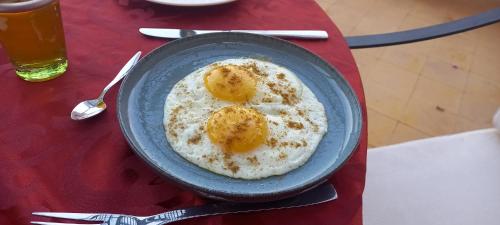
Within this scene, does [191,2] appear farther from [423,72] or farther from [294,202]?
[423,72]

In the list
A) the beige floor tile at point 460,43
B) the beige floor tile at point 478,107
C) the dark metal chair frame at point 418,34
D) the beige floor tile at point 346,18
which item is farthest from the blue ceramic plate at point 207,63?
the beige floor tile at point 460,43

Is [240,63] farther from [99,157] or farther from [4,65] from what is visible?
[4,65]

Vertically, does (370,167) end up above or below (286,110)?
below

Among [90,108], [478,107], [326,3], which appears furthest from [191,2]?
[326,3]

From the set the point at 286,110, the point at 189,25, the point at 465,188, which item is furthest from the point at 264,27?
the point at 465,188

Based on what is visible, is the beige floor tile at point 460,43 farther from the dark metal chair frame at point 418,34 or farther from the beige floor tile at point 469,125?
the dark metal chair frame at point 418,34

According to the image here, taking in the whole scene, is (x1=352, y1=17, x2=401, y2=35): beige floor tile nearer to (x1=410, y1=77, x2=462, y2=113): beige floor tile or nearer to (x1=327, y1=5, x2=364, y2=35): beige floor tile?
(x1=327, y1=5, x2=364, y2=35): beige floor tile

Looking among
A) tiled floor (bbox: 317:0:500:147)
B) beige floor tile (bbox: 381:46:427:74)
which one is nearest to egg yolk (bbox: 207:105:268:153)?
tiled floor (bbox: 317:0:500:147)
